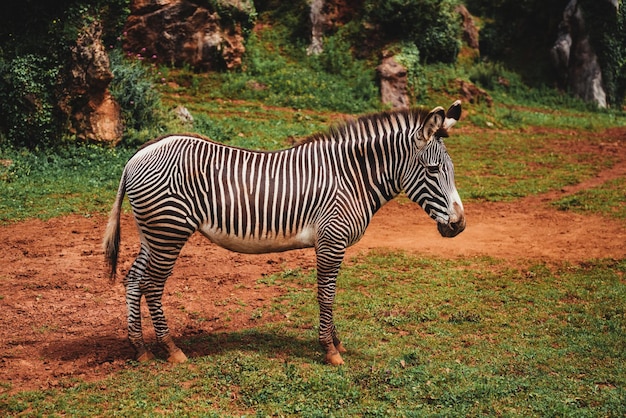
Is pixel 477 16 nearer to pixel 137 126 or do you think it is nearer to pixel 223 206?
pixel 137 126

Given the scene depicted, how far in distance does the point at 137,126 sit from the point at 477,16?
21.2m

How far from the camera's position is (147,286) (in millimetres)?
6375

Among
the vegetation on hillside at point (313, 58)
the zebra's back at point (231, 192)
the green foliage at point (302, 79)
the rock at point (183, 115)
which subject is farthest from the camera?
the green foliage at point (302, 79)

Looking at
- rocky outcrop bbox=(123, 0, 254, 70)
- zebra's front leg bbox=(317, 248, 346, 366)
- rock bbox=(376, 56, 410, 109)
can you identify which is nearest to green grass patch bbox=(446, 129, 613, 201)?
rock bbox=(376, 56, 410, 109)

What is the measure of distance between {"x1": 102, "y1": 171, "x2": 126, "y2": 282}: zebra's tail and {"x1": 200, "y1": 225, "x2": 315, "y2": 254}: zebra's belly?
91 cm

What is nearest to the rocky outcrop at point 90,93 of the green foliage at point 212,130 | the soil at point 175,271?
the green foliage at point 212,130

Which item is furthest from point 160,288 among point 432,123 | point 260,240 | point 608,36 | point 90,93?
point 608,36

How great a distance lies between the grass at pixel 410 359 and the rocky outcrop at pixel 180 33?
13649 mm

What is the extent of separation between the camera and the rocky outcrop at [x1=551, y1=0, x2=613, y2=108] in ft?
86.3

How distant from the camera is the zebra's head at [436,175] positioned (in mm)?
6484

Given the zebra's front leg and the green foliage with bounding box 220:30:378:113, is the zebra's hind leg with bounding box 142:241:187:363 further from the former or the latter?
the green foliage with bounding box 220:30:378:113

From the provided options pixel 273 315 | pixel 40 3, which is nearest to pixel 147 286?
pixel 273 315

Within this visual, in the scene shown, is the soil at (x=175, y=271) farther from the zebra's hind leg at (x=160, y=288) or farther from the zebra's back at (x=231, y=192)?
the zebra's back at (x=231, y=192)

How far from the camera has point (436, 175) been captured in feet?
21.5
